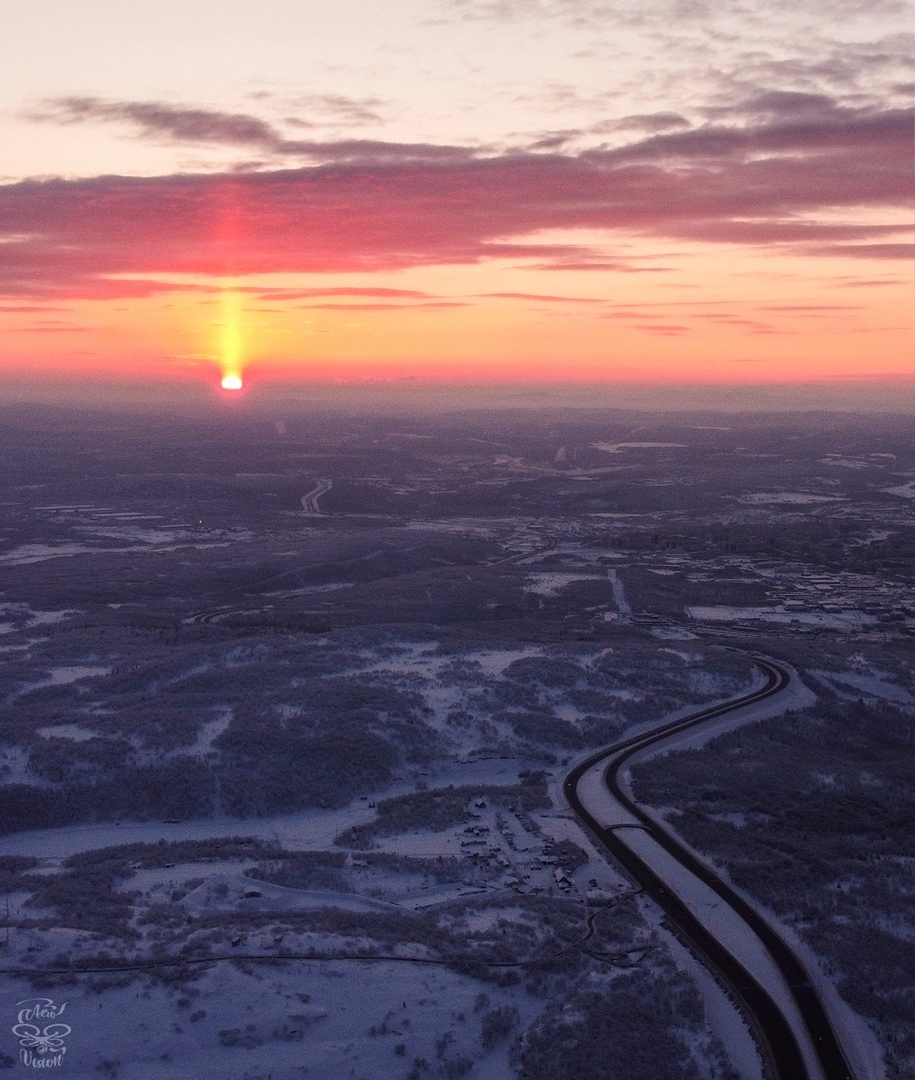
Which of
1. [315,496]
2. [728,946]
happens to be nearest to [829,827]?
[728,946]

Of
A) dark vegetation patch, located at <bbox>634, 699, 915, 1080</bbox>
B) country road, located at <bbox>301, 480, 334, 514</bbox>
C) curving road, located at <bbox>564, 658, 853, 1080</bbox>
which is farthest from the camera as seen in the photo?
country road, located at <bbox>301, 480, 334, 514</bbox>

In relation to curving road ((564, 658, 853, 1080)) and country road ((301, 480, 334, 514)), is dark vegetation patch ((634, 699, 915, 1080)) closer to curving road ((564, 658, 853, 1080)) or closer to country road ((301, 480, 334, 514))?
curving road ((564, 658, 853, 1080))

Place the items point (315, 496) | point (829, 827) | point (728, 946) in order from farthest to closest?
1. point (315, 496)
2. point (829, 827)
3. point (728, 946)

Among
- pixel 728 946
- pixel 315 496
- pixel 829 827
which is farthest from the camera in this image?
pixel 315 496

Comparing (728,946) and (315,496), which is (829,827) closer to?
(728,946)

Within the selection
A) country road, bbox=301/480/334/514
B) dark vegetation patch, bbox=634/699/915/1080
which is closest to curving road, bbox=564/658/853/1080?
dark vegetation patch, bbox=634/699/915/1080

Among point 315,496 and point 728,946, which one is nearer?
point 728,946

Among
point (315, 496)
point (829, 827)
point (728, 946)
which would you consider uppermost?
point (728, 946)

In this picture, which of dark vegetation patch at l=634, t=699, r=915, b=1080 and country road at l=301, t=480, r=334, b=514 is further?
country road at l=301, t=480, r=334, b=514

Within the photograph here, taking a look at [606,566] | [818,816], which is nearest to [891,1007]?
[818,816]
